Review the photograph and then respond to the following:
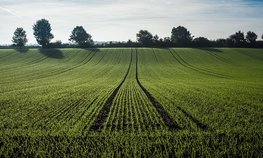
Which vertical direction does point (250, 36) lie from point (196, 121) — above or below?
above

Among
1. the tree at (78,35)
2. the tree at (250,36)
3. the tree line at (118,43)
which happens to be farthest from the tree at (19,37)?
the tree at (250,36)

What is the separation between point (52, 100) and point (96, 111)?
612 centimetres

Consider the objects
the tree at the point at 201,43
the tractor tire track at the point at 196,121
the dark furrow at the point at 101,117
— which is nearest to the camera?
the tractor tire track at the point at 196,121

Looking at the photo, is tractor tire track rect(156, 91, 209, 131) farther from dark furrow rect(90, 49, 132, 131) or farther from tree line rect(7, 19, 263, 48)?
tree line rect(7, 19, 263, 48)

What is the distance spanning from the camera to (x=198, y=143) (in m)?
10.6

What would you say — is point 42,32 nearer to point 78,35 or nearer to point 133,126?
point 78,35

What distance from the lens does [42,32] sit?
Answer: 118062 mm

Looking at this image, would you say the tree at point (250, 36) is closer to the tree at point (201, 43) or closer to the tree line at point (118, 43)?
the tree line at point (118, 43)

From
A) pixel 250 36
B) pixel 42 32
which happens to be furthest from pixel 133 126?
pixel 250 36

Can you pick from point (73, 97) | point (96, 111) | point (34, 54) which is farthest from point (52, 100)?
point (34, 54)

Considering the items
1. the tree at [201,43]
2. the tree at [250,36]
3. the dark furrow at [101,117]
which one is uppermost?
the tree at [250,36]

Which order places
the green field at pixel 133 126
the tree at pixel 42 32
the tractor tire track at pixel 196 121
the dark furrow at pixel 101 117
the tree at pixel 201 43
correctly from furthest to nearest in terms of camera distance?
the tree at pixel 42 32, the tree at pixel 201 43, the dark furrow at pixel 101 117, the tractor tire track at pixel 196 121, the green field at pixel 133 126

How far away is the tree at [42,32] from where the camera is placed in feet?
387

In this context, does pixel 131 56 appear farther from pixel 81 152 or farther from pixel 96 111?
pixel 81 152
